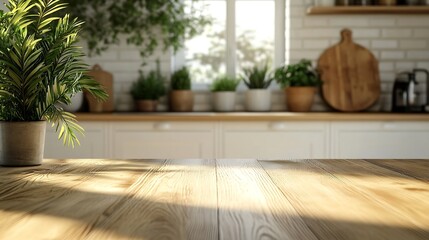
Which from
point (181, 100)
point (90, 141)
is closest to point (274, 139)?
point (181, 100)

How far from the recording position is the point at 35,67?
141 cm

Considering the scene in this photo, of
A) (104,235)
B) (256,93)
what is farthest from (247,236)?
(256,93)

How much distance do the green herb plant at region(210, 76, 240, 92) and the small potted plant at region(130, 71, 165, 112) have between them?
1.31 feet

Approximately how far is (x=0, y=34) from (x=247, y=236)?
0.93m

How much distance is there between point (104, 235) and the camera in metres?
0.73

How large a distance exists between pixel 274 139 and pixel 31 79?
243 cm

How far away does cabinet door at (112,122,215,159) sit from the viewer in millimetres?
3625

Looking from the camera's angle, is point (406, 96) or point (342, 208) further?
point (406, 96)

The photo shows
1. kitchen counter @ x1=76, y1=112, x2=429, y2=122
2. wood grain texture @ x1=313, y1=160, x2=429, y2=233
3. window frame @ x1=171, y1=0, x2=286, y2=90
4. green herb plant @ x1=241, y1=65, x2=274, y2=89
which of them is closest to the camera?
wood grain texture @ x1=313, y1=160, x2=429, y2=233

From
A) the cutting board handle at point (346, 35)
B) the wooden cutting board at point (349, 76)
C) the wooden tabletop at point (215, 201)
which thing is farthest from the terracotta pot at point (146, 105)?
the wooden tabletop at point (215, 201)

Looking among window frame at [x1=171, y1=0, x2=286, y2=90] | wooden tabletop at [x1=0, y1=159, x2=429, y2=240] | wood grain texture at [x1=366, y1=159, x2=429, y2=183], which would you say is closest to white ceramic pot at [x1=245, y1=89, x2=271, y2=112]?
window frame at [x1=171, y1=0, x2=286, y2=90]

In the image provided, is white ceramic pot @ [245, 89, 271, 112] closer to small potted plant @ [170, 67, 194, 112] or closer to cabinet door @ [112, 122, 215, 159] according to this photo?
small potted plant @ [170, 67, 194, 112]

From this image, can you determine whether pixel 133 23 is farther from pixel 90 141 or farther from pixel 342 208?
pixel 342 208


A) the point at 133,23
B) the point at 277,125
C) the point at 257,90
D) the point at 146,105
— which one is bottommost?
the point at 277,125
